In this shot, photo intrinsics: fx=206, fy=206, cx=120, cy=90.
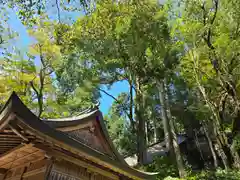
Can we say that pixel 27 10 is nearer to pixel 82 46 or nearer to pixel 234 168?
pixel 82 46

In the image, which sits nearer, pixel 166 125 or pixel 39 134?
pixel 39 134

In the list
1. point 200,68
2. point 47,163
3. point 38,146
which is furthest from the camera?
point 200,68

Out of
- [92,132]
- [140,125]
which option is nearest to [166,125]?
[140,125]

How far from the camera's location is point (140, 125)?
15094 mm

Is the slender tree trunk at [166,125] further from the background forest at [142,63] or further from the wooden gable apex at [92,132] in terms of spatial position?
the wooden gable apex at [92,132]

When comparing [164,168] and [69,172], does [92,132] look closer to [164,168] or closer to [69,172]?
[69,172]

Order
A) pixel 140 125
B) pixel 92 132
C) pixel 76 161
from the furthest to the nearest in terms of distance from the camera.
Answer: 1. pixel 140 125
2. pixel 92 132
3. pixel 76 161

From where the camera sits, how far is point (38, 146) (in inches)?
153

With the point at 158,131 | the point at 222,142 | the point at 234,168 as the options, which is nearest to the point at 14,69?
the point at 222,142

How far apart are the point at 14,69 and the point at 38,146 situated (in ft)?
41.7

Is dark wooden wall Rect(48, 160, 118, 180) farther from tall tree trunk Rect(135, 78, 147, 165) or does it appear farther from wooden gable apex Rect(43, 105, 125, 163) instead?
tall tree trunk Rect(135, 78, 147, 165)

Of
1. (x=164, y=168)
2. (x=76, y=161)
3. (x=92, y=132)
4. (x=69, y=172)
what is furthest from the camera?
(x=164, y=168)

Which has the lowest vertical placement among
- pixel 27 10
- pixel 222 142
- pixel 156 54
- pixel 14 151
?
pixel 14 151

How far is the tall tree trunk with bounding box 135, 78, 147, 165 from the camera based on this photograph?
559 inches
